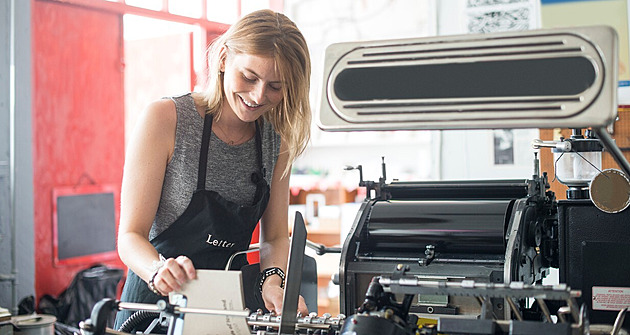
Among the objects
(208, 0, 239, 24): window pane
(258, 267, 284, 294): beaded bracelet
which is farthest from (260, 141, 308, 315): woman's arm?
(208, 0, 239, 24): window pane

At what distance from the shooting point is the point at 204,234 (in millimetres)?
1728

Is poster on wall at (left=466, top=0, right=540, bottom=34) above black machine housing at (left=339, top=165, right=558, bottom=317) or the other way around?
above

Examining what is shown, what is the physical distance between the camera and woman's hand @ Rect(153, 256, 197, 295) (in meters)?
1.19

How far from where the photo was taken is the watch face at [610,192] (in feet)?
5.00

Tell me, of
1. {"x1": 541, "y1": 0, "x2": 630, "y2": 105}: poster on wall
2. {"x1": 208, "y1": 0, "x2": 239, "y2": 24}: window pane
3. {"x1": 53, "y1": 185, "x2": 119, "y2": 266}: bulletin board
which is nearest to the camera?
{"x1": 541, "y1": 0, "x2": 630, "y2": 105}: poster on wall

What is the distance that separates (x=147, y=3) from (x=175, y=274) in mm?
4082

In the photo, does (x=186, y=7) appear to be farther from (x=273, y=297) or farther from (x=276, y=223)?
(x=273, y=297)

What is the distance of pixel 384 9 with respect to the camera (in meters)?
A: 6.14

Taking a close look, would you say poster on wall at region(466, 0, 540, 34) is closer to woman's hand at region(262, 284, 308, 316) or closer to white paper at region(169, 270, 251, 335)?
woman's hand at region(262, 284, 308, 316)

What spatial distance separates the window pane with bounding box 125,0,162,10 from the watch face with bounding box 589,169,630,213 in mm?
3989

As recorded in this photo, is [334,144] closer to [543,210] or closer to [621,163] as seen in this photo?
[543,210]

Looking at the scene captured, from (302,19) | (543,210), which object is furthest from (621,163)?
(302,19)

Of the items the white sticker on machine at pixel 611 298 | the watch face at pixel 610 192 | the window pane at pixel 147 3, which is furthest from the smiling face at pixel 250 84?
the window pane at pixel 147 3

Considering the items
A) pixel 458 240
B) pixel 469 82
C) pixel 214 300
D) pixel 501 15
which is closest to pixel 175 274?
pixel 214 300
